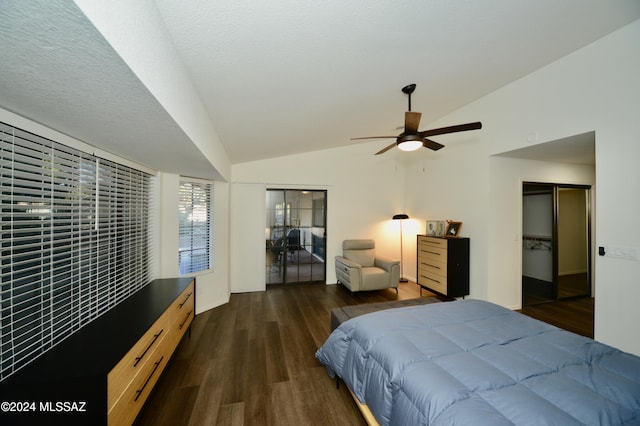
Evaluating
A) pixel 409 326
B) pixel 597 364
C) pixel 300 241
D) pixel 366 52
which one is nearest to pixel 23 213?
pixel 366 52

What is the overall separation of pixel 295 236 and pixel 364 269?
1.52m

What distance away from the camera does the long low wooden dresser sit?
1132mm

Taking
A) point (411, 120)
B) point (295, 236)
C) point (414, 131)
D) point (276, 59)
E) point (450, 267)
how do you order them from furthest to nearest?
1. point (295, 236)
2. point (450, 267)
3. point (414, 131)
4. point (411, 120)
5. point (276, 59)

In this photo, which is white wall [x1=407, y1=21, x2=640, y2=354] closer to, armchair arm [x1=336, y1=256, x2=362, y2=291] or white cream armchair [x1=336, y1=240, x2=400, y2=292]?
white cream armchair [x1=336, y1=240, x2=400, y2=292]

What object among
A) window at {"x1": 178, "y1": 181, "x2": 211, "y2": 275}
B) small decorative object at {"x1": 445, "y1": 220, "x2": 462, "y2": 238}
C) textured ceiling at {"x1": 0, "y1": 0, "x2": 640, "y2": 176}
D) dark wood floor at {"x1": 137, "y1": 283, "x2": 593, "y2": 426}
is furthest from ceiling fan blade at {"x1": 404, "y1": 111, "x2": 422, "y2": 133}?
window at {"x1": 178, "y1": 181, "x2": 211, "y2": 275}

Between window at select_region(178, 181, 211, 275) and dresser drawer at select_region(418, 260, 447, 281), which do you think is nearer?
window at select_region(178, 181, 211, 275)

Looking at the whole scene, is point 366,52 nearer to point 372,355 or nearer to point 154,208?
point 372,355

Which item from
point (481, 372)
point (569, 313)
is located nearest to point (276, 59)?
point (481, 372)

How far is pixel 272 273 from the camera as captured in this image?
466 centimetres

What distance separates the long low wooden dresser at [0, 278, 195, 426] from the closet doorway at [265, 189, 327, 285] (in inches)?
105

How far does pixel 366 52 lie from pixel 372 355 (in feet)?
7.27

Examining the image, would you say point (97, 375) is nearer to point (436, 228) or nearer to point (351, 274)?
point (351, 274)

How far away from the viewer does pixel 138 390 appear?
→ 5.02 ft

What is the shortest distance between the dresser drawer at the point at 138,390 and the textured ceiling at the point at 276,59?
1637 millimetres
